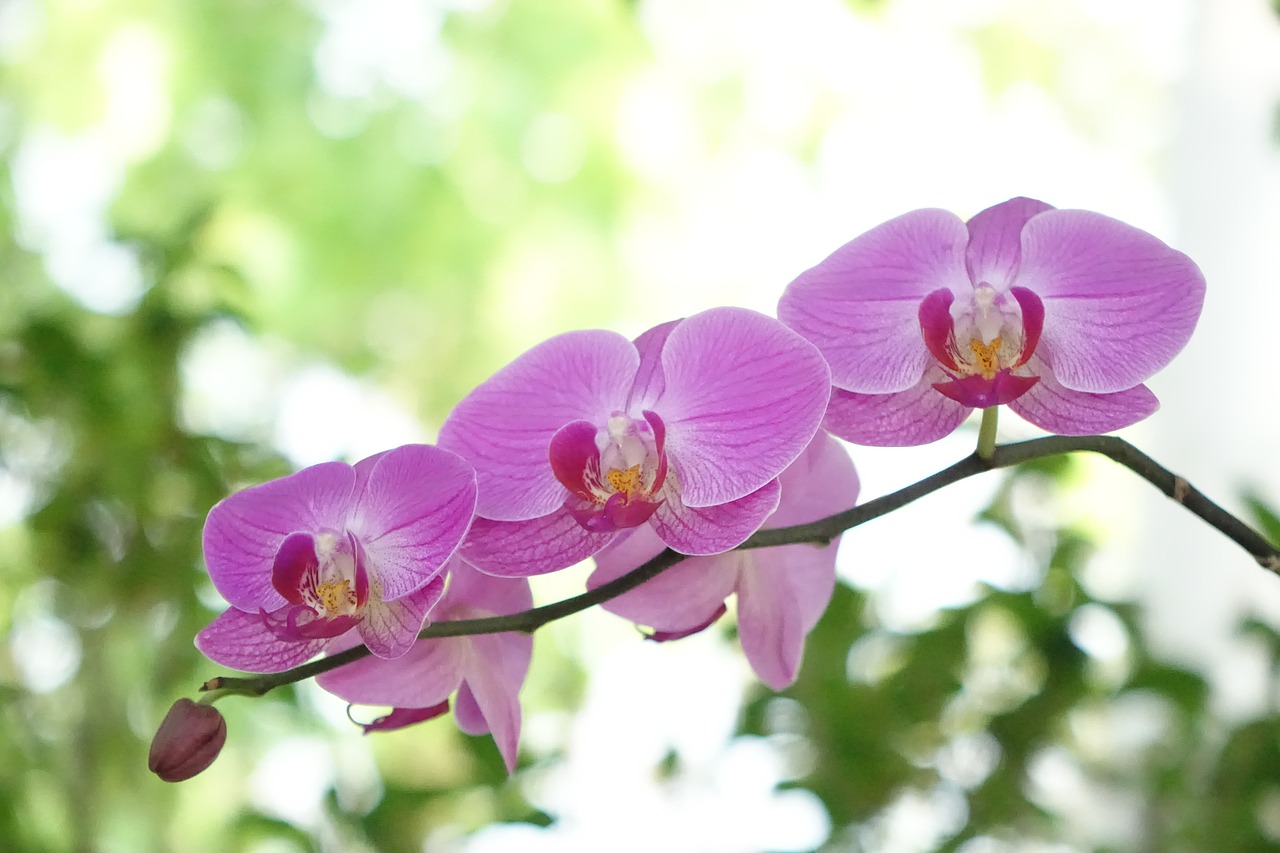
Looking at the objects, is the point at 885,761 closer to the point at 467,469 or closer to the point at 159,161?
the point at 467,469

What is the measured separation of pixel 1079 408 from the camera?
29cm

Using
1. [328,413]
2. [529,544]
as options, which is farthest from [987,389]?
[328,413]

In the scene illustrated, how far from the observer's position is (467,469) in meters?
0.28

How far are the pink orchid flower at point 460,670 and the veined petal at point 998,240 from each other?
0.15m

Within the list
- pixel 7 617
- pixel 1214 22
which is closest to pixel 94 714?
pixel 7 617

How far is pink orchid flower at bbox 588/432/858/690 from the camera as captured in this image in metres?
0.32

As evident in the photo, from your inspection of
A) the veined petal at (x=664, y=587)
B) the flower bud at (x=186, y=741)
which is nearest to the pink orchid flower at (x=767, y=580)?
the veined petal at (x=664, y=587)

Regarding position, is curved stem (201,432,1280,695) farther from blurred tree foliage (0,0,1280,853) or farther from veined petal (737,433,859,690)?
blurred tree foliage (0,0,1280,853)

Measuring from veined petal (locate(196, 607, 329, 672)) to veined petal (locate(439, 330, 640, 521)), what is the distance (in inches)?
2.2

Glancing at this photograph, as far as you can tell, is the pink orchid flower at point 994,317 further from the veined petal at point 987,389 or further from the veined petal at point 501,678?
the veined petal at point 501,678

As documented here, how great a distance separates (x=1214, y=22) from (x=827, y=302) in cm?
114

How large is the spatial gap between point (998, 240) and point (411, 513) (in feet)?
0.52

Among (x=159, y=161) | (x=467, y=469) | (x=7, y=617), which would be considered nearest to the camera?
(x=467, y=469)

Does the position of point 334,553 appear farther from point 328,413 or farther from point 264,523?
point 328,413
